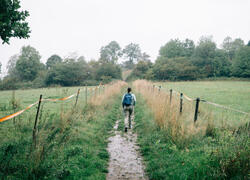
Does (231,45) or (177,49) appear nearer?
(177,49)

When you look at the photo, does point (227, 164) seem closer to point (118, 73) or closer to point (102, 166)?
point (102, 166)

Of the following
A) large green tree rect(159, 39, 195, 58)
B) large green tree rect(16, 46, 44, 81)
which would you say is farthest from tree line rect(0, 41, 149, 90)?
large green tree rect(159, 39, 195, 58)

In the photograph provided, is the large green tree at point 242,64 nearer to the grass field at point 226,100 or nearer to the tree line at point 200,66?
the tree line at point 200,66

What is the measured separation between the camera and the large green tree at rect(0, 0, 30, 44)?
6.72 meters

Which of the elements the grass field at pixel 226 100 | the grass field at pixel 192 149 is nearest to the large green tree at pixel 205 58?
the grass field at pixel 226 100

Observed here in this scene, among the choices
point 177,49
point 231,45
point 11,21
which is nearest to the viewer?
point 11,21

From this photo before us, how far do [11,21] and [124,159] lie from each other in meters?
6.94

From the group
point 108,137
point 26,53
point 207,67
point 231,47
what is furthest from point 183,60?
point 108,137

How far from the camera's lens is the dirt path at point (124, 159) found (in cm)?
421

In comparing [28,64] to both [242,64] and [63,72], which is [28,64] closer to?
[63,72]

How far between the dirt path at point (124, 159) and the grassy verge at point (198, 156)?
25cm

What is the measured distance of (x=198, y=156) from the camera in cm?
443

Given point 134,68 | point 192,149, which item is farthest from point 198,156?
point 134,68

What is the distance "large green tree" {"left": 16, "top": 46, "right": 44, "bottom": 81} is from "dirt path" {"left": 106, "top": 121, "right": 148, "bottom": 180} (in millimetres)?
65982
